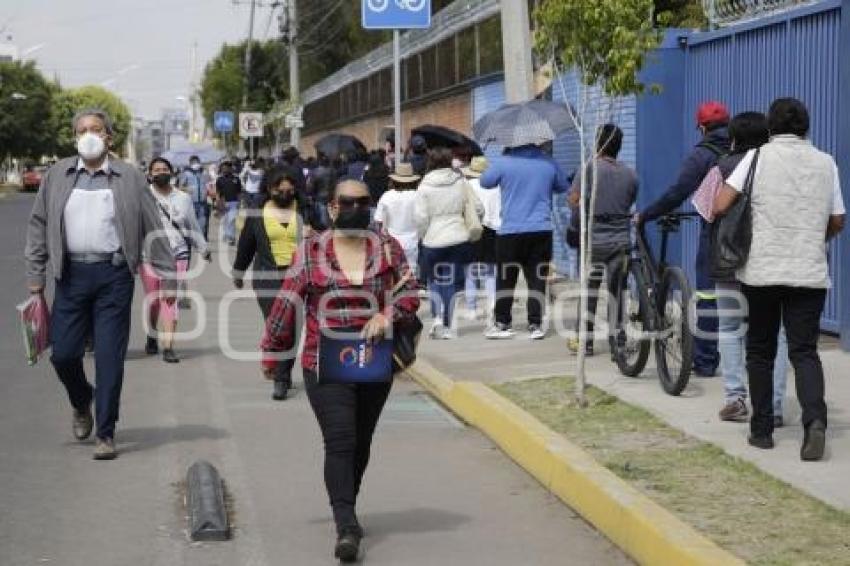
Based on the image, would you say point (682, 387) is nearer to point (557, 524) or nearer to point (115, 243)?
point (557, 524)

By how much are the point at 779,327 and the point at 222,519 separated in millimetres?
3206

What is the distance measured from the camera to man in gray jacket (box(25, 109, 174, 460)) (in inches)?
327

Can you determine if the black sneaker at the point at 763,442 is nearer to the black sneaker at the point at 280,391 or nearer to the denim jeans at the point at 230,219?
the black sneaker at the point at 280,391

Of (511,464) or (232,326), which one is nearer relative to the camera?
(511,464)

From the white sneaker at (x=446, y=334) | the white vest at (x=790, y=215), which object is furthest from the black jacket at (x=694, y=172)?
the white sneaker at (x=446, y=334)

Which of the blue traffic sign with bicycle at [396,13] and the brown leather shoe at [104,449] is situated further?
the blue traffic sign with bicycle at [396,13]

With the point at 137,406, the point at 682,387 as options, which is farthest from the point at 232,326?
the point at 682,387

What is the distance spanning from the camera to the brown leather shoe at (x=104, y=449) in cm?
834

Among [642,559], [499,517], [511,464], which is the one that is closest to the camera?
[642,559]

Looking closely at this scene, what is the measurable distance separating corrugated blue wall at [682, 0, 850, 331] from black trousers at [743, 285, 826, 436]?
3.66m

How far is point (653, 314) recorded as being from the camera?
995 centimetres

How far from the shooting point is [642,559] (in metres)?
6.12

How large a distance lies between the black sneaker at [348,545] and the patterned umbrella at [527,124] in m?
7.35

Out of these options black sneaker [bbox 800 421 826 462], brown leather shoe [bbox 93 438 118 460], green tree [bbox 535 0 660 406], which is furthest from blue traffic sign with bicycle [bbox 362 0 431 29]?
black sneaker [bbox 800 421 826 462]
